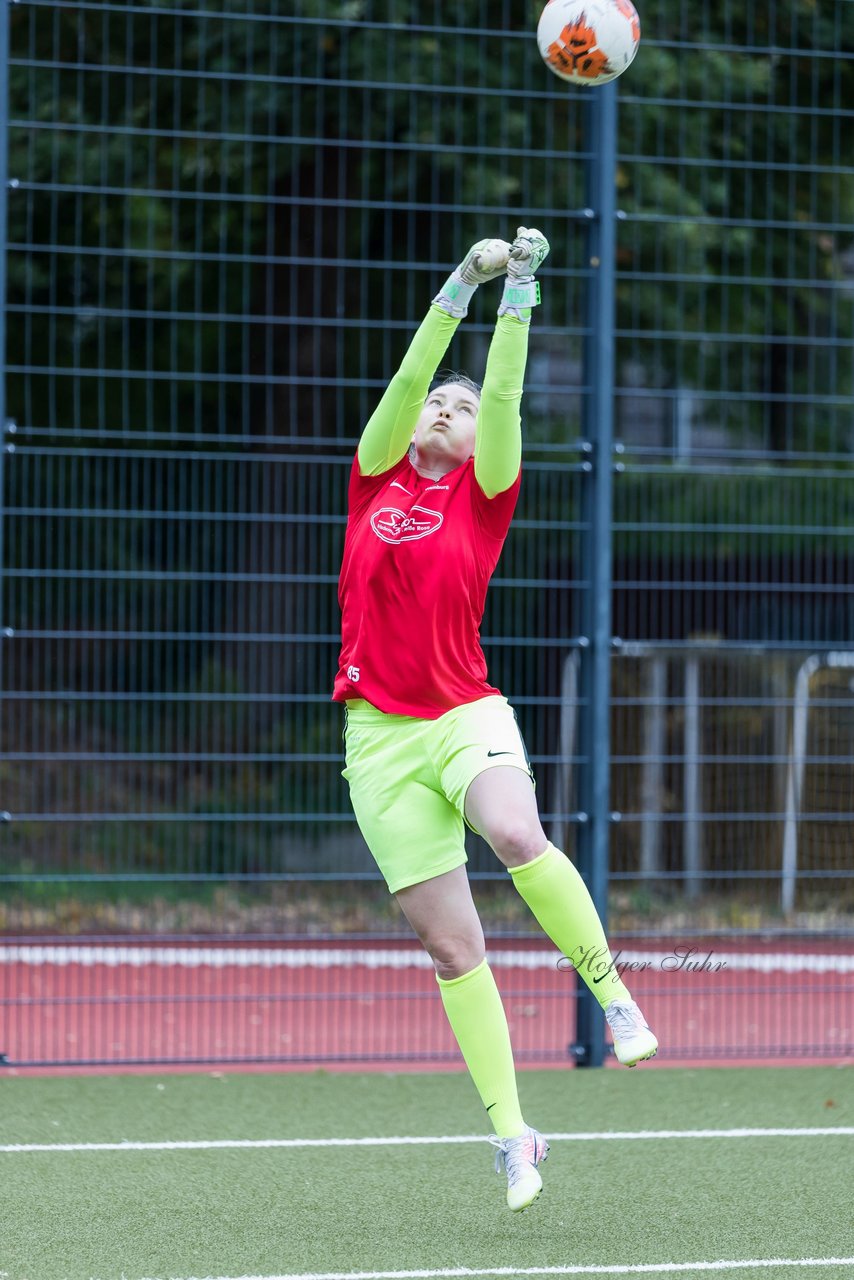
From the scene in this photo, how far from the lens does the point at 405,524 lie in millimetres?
4297

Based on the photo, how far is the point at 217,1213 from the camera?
453cm

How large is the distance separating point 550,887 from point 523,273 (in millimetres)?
1450

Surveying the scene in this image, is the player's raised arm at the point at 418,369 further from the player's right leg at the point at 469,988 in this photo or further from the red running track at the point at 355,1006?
the red running track at the point at 355,1006

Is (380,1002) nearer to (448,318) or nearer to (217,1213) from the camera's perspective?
(217,1213)

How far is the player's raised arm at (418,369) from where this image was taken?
14.0 ft

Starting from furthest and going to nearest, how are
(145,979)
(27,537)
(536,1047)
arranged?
1. (145,979)
2. (536,1047)
3. (27,537)

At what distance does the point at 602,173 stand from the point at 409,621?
10.4ft

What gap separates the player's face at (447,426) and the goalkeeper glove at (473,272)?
0.23 meters

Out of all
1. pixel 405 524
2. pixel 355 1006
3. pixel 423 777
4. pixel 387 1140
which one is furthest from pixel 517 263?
pixel 355 1006

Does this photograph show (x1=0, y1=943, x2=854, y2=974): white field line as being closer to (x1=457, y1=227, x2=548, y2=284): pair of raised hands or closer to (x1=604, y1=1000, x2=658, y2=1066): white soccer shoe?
(x1=604, y1=1000, x2=658, y2=1066): white soccer shoe

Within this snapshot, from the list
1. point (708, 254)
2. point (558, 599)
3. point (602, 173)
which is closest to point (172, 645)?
point (558, 599)

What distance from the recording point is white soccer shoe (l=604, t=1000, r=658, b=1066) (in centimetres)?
399

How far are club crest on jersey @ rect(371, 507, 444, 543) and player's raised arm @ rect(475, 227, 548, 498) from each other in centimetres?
22

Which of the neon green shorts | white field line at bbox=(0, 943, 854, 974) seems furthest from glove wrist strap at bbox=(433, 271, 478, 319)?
white field line at bbox=(0, 943, 854, 974)
